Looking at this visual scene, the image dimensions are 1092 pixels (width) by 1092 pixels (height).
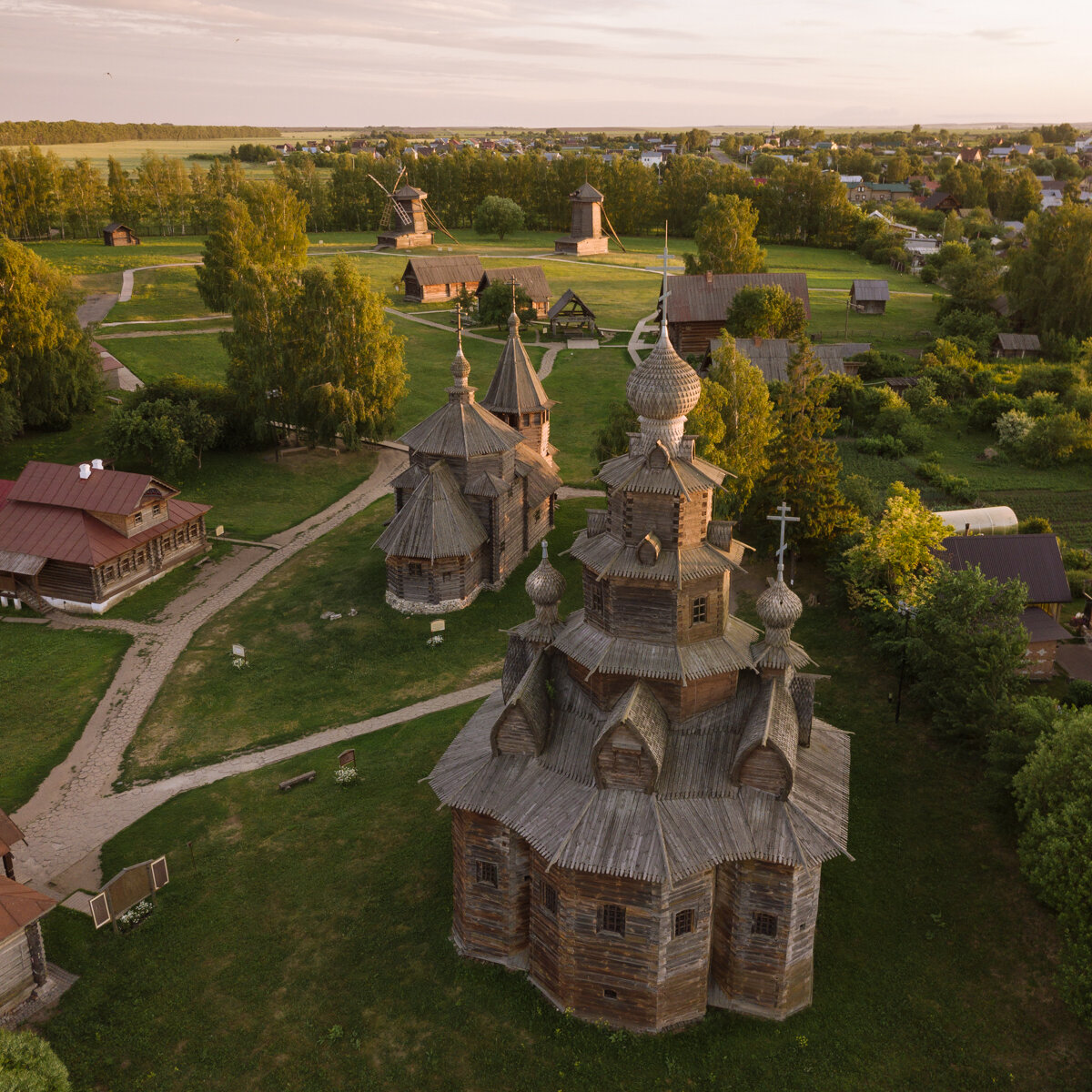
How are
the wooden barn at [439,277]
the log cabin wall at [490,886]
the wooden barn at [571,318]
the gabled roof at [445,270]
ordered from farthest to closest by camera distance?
1. the wooden barn at [439,277]
2. the gabled roof at [445,270]
3. the wooden barn at [571,318]
4. the log cabin wall at [490,886]

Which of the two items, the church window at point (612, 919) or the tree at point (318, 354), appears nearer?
the church window at point (612, 919)

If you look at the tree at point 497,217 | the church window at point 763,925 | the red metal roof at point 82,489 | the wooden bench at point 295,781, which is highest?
the tree at point 497,217

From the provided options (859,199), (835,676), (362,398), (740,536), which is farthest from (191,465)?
(859,199)

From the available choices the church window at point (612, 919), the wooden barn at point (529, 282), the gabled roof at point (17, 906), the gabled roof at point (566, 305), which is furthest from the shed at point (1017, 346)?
the gabled roof at point (17, 906)

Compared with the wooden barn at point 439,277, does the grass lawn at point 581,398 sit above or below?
below

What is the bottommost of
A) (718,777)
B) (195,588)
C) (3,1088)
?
(195,588)

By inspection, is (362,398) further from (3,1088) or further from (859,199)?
(859,199)

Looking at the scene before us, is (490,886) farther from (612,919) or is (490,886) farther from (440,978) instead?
(612,919)

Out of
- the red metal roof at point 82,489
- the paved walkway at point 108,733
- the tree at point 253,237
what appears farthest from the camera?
the tree at point 253,237

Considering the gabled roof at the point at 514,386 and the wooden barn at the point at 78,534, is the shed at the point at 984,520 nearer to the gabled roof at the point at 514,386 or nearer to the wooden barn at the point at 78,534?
the gabled roof at the point at 514,386
